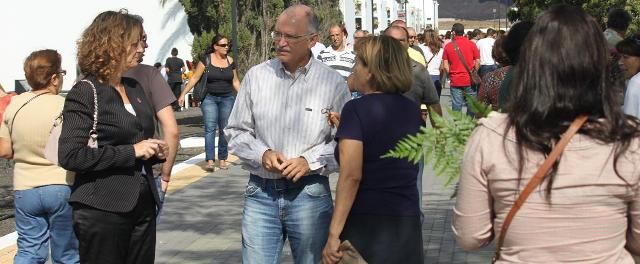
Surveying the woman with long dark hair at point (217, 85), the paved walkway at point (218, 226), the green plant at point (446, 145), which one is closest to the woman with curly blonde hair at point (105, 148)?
the green plant at point (446, 145)

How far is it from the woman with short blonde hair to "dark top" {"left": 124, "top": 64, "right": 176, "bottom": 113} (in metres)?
1.13

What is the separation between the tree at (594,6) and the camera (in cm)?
2152

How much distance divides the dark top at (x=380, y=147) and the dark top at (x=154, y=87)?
1.12m

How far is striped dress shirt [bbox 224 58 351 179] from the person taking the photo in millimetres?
5156

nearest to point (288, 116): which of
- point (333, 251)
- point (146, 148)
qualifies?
point (146, 148)

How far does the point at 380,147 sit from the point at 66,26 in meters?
29.2

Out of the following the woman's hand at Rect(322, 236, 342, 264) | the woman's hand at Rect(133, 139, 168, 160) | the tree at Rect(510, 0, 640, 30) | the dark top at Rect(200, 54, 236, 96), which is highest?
the tree at Rect(510, 0, 640, 30)

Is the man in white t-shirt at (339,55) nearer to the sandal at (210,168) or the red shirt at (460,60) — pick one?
the sandal at (210,168)

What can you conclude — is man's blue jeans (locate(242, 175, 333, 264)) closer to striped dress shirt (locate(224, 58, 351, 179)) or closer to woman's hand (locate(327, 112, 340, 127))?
striped dress shirt (locate(224, 58, 351, 179))

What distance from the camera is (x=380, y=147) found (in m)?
4.60

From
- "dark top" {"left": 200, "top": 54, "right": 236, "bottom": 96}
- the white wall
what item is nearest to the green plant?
"dark top" {"left": 200, "top": 54, "right": 236, "bottom": 96}

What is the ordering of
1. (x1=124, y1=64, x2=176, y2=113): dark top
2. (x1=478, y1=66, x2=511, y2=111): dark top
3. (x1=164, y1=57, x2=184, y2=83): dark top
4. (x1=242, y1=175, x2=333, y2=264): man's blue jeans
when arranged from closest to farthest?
(x1=242, y1=175, x2=333, y2=264): man's blue jeans
(x1=124, y1=64, x2=176, y2=113): dark top
(x1=478, y1=66, x2=511, y2=111): dark top
(x1=164, y1=57, x2=184, y2=83): dark top

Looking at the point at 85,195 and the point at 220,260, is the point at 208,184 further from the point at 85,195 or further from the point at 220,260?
the point at 85,195

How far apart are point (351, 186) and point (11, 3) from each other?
29.5m
